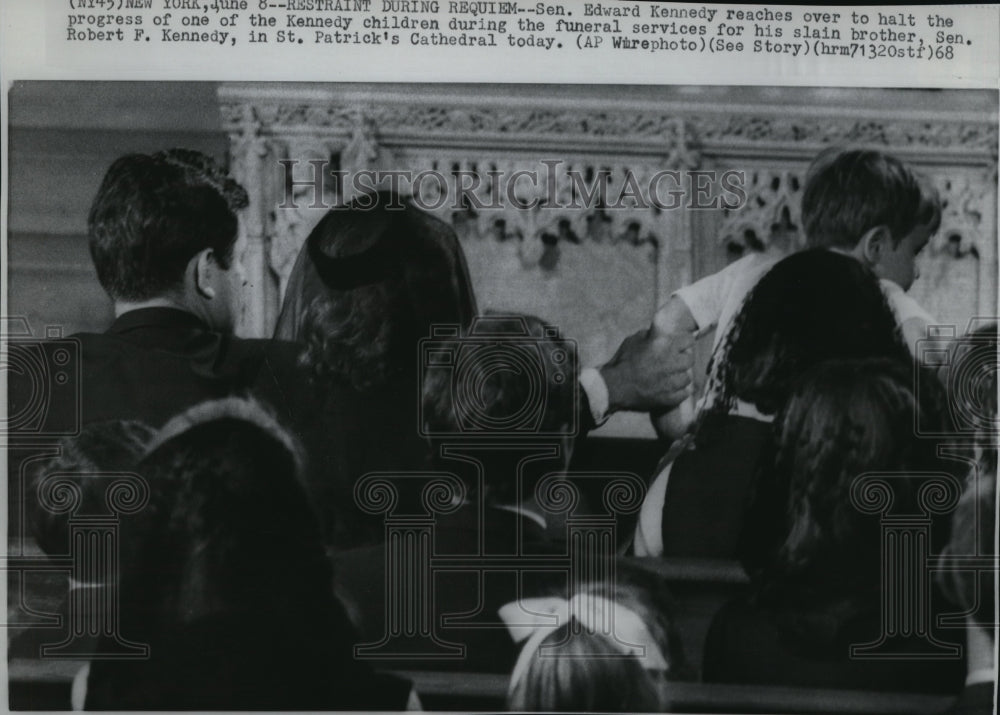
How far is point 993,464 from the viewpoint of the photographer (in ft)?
12.8

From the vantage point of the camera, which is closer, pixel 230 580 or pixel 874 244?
pixel 230 580

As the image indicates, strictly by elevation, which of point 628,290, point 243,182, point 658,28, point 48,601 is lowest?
point 48,601

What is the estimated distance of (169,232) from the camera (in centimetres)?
388

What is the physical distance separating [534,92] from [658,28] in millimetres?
528

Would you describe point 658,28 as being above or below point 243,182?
above

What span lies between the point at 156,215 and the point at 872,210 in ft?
8.90

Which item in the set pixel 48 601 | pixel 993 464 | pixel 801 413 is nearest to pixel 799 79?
pixel 801 413

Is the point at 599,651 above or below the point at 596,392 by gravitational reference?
below

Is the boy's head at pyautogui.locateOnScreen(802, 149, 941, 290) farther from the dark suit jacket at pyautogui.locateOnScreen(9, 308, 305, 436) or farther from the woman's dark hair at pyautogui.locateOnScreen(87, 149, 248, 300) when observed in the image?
the woman's dark hair at pyautogui.locateOnScreen(87, 149, 248, 300)

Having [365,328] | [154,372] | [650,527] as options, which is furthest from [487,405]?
[154,372]

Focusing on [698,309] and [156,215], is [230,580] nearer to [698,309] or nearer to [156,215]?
[156,215]

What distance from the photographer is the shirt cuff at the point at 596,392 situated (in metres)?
3.88

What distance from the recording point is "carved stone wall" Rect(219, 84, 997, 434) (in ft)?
12.7

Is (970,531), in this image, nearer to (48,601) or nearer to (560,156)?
(560,156)
